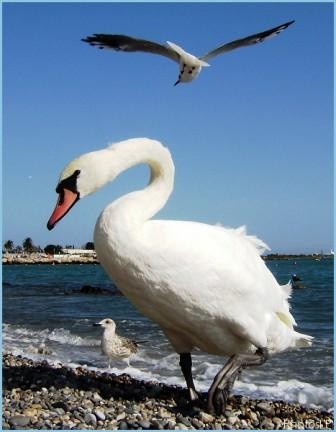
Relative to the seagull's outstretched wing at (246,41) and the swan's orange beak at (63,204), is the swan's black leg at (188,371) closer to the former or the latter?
the swan's orange beak at (63,204)

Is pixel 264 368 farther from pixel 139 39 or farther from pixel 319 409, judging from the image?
pixel 139 39

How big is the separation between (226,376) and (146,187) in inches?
76.4

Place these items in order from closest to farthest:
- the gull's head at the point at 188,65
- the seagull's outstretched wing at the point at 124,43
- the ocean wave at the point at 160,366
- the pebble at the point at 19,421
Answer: the pebble at the point at 19,421
the ocean wave at the point at 160,366
the seagull's outstretched wing at the point at 124,43
the gull's head at the point at 188,65

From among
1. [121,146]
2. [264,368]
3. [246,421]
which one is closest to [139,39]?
[121,146]

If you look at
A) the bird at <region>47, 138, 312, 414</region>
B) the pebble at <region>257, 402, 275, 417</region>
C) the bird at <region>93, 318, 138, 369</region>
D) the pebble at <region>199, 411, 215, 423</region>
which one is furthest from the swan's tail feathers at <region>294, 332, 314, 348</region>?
the bird at <region>93, 318, 138, 369</region>

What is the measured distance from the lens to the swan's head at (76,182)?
627cm

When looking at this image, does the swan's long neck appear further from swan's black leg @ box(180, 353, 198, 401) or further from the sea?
the sea

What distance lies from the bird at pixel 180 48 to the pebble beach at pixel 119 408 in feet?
15.3

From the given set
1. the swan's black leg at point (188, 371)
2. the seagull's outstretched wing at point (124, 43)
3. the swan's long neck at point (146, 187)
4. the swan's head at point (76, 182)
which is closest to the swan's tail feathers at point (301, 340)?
the swan's black leg at point (188, 371)

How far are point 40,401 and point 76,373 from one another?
1998mm

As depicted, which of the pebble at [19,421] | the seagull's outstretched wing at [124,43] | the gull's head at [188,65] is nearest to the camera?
the pebble at [19,421]

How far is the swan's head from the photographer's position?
20.6ft

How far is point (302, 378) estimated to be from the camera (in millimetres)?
10102

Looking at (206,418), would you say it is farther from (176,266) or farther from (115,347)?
(115,347)
